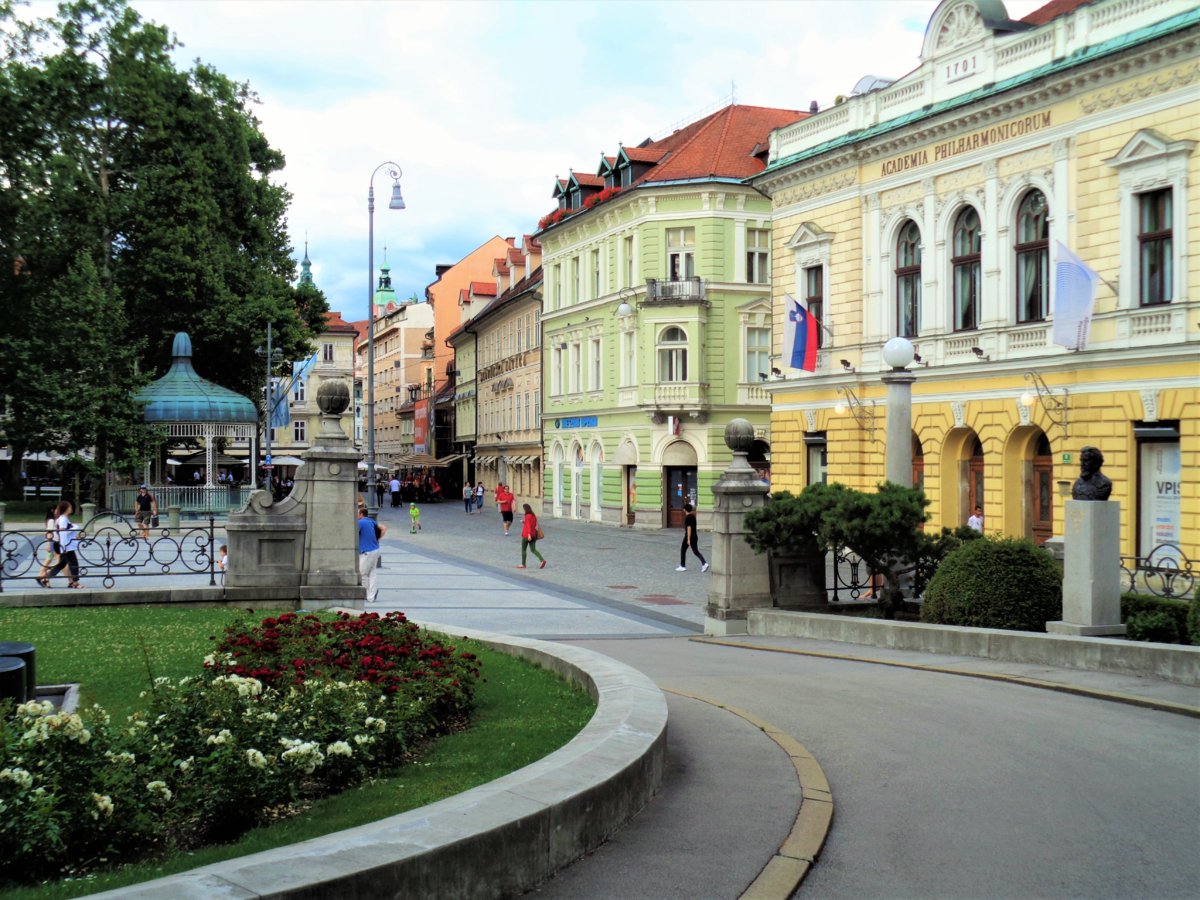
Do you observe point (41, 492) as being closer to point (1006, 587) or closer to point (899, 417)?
point (899, 417)

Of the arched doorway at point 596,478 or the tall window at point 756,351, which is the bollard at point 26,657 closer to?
the tall window at point 756,351

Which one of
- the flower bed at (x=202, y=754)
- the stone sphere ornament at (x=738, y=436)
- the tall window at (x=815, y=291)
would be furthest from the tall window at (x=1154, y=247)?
the flower bed at (x=202, y=754)

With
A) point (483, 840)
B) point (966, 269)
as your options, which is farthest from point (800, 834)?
point (966, 269)

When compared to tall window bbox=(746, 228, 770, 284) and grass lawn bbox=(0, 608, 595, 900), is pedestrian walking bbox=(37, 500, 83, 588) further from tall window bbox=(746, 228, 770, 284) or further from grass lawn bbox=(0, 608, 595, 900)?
tall window bbox=(746, 228, 770, 284)

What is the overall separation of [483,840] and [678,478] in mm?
45476

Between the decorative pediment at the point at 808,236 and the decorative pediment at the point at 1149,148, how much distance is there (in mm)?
10793

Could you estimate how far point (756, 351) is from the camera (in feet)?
164

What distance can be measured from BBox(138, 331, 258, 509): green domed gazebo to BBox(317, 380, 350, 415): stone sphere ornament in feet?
84.0

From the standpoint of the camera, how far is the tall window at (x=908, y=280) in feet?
111

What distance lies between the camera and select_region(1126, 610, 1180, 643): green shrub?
13859 mm

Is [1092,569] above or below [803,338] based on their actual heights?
below

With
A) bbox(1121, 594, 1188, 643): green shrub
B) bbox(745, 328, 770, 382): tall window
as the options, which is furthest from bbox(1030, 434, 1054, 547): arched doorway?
bbox(745, 328, 770, 382): tall window

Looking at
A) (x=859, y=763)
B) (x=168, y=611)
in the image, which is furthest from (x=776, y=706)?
(x=168, y=611)

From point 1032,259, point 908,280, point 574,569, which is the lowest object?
point 574,569
